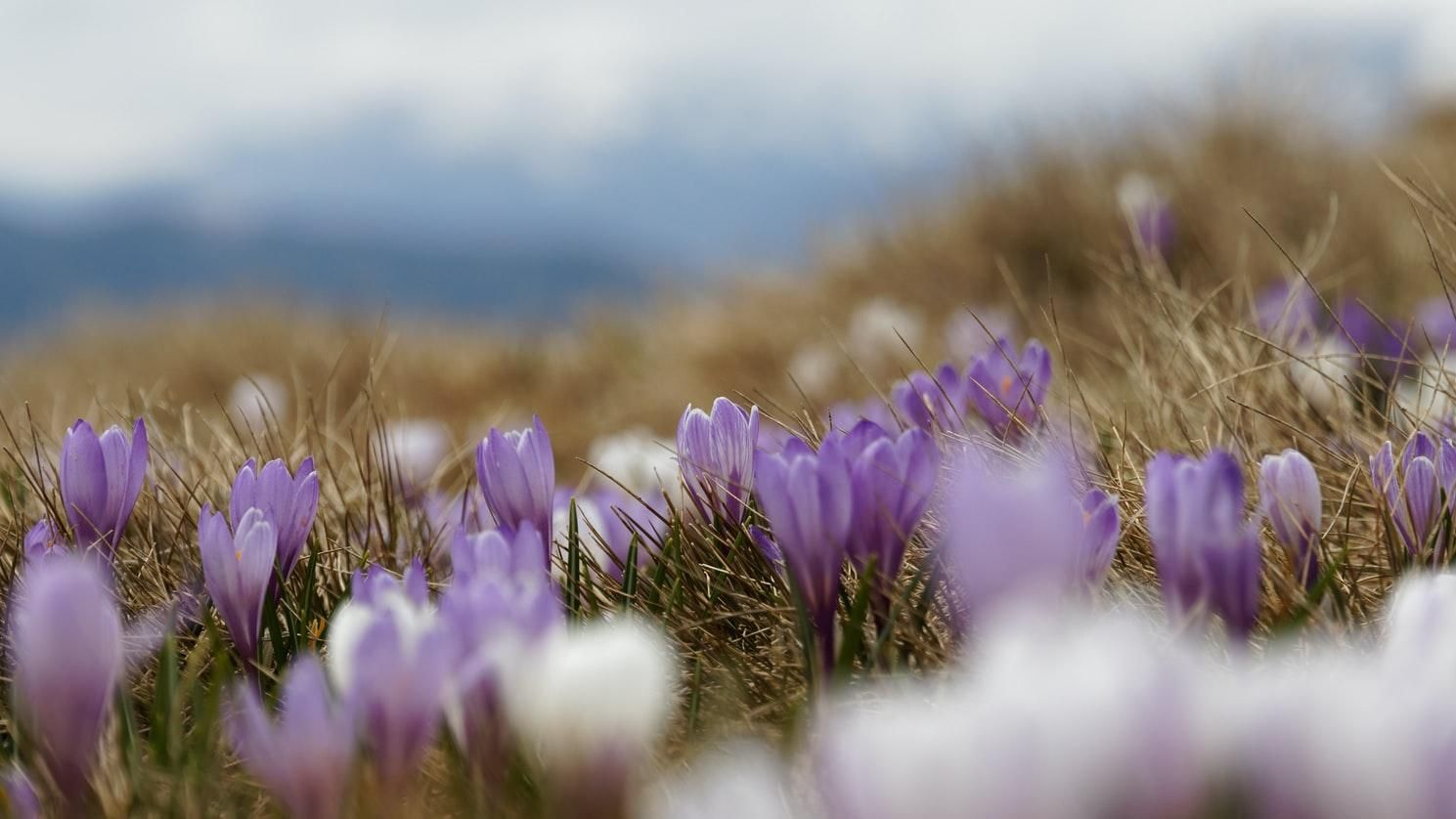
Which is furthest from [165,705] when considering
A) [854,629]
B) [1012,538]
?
[1012,538]

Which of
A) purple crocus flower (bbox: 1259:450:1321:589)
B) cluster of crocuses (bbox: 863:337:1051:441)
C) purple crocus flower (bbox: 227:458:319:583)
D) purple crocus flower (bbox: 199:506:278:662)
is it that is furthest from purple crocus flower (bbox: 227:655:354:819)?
cluster of crocuses (bbox: 863:337:1051:441)

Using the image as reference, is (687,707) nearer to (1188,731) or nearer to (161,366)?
(1188,731)

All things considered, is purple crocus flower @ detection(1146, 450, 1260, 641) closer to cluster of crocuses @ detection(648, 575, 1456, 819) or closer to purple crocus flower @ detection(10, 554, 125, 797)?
cluster of crocuses @ detection(648, 575, 1456, 819)

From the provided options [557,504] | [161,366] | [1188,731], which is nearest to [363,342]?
[161,366]

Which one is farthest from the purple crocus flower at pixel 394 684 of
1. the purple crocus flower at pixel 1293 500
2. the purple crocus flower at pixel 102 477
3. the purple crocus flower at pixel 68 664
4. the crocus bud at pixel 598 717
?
the purple crocus flower at pixel 1293 500

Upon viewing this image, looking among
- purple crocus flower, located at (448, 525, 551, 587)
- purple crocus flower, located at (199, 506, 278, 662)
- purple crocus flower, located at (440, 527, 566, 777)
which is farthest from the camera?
purple crocus flower, located at (199, 506, 278, 662)

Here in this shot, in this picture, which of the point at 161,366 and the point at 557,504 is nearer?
the point at 557,504
